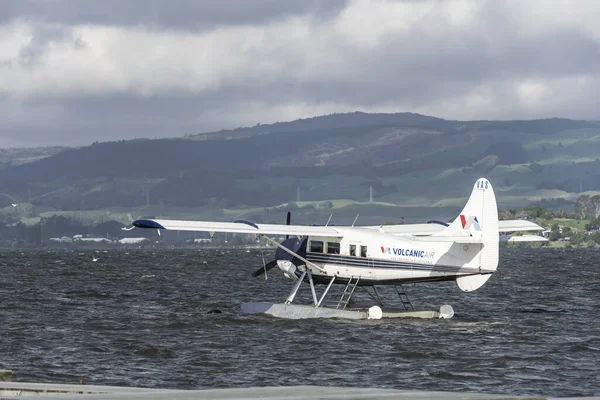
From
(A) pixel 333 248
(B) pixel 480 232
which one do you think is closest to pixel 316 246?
(A) pixel 333 248

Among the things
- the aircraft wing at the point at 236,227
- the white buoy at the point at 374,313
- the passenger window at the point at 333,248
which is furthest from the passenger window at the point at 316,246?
the white buoy at the point at 374,313

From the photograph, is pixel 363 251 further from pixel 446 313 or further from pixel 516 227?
pixel 516 227

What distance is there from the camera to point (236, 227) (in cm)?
3269

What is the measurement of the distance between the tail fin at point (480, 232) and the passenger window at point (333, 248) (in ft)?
12.4

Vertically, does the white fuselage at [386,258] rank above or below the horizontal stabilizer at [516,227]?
below

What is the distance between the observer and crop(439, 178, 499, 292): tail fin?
32188 millimetres

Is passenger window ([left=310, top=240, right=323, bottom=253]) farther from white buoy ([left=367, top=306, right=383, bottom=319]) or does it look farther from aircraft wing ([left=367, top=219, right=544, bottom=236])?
aircraft wing ([left=367, top=219, right=544, bottom=236])

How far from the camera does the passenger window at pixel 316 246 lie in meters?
34.6

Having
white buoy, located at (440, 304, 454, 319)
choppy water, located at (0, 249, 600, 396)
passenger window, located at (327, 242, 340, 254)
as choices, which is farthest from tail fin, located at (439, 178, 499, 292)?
passenger window, located at (327, 242, 340, 254)

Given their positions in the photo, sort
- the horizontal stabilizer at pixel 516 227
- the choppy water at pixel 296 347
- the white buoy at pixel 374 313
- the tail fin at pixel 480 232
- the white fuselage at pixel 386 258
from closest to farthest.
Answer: the choppy water at pixel 296 347
the tail fin at pixel 480 232
the white fuselage at pixel 386 258
the white buoy at pixel 374 313
the horizontal stabilizer at pixel 516 227

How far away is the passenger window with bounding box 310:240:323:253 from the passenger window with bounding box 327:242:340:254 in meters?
0.28

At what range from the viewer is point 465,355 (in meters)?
25.5

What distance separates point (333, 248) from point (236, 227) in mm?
3521

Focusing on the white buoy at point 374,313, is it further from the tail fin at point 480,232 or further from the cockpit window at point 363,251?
the tail fin at point 480,232
